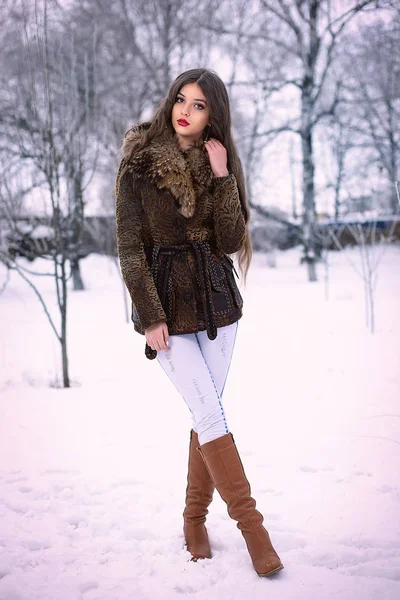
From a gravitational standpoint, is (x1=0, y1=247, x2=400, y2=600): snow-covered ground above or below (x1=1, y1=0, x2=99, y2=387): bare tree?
below

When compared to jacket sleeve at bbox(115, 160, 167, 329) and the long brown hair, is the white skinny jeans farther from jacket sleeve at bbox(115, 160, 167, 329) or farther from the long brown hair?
the long brown hair

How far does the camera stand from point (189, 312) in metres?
1.69

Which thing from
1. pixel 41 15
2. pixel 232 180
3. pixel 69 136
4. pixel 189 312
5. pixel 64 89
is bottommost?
pixel 189 312

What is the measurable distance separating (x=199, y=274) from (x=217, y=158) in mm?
423

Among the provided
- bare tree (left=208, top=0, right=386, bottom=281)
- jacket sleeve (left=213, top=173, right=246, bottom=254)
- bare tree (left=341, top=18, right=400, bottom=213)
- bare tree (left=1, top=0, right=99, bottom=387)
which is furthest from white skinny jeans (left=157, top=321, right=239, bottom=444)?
bare tree (left=208, top=0, right=386, bottom=281)

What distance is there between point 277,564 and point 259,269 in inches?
604

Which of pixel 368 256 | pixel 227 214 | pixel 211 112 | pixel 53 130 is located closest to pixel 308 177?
pixel 368 256

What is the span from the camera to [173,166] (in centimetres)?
168

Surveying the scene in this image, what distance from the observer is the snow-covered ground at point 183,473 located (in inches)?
65.2

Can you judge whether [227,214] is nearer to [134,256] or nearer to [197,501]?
[134,256]

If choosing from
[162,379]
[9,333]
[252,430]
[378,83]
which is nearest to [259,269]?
[378,83]

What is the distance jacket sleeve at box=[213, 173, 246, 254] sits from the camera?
173cm

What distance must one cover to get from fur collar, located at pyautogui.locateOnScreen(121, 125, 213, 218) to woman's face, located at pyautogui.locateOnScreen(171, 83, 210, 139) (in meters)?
0.05

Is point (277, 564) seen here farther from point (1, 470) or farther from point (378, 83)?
point (378, 83)
